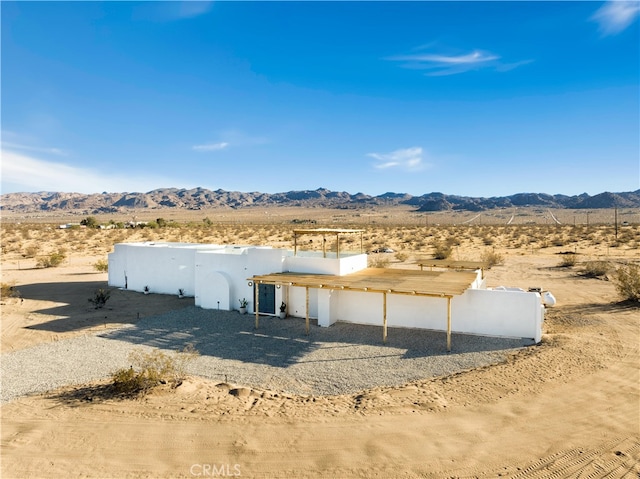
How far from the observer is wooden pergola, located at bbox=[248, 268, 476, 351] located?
1471cm

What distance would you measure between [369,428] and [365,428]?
0.08m

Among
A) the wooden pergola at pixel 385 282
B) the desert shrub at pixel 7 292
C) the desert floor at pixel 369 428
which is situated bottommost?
the desert floor at pixel 369 428

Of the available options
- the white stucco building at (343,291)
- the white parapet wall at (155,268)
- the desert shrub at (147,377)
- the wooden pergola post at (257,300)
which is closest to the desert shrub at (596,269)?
the white stucco building at (343,291)

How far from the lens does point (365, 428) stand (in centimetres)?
918

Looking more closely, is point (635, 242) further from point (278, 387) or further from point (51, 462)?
point (51, 462)

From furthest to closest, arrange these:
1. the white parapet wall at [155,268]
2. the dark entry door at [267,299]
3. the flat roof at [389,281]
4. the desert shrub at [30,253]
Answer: the desert shrub at [30,253] < the white parapet wall at [155,268] < the dark entry door at [267,299] < the flat roof at [389,281]

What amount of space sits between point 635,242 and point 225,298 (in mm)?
40943

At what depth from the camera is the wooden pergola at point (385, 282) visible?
14711 mm

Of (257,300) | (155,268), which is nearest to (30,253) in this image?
(155,268)

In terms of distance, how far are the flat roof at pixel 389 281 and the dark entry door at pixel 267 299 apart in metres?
0.65

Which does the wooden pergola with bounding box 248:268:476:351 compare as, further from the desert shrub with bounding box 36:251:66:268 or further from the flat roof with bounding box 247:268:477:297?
the desert shrub with bounding box 36:251:66:268

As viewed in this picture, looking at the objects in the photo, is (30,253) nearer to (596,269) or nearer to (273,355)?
(273,355)

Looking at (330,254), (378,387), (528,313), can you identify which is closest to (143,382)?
(378,387)

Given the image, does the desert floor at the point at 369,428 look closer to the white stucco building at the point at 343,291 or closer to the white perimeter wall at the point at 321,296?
the white perimeter wall at the point at 321,296
